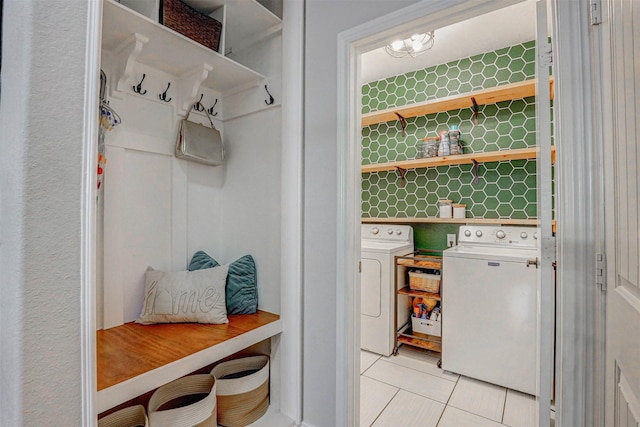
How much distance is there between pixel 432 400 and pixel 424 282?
2.98 feet

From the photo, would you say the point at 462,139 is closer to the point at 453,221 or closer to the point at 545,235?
the point at 453,221

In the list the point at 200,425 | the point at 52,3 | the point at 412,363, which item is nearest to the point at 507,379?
the point at 412,363

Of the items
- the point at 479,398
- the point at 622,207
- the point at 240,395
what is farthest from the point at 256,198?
the point at 479,398

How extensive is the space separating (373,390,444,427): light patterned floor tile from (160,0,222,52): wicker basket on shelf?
230cm

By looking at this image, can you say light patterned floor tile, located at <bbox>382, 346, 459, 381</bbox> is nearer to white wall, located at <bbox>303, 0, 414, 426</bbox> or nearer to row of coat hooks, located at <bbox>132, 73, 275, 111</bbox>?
white wall, located at <bbox>303, 0, 414, 426</bbox>

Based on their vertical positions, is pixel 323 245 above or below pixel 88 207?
below

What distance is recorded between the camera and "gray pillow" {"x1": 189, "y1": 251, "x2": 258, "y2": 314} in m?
1.76

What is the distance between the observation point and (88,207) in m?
0.81

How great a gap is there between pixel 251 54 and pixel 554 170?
1.72 metres

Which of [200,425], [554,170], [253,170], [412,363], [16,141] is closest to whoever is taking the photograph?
[16,141]

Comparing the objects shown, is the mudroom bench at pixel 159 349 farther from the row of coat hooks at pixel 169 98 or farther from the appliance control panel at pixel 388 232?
the appliance control panel at pixel 388 232

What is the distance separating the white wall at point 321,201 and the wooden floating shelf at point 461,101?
4.60 feet

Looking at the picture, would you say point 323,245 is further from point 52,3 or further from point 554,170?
point 52,3

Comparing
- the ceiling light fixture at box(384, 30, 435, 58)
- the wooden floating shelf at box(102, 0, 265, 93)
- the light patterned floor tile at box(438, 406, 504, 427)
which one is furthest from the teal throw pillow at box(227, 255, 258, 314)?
the ceiling light fixture at box(384, 30, 435, 58)
